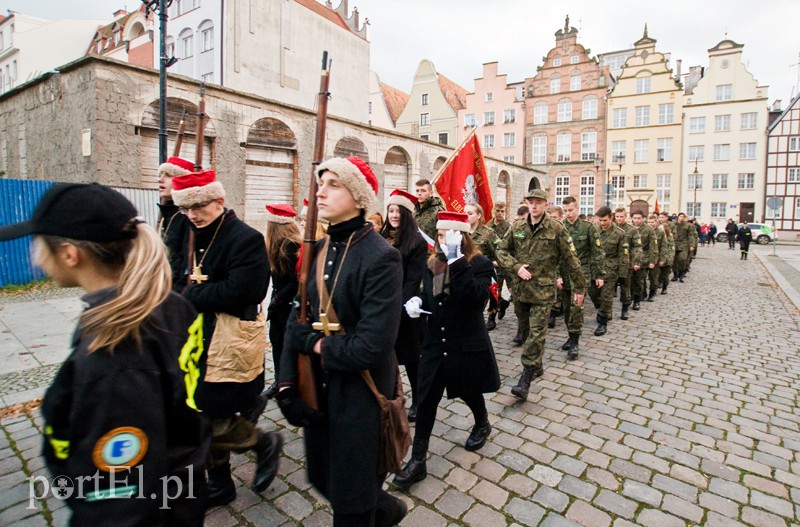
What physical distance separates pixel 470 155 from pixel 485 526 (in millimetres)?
4528

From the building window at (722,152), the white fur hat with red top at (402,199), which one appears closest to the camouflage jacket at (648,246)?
the white fur hat with red top at (402,199)

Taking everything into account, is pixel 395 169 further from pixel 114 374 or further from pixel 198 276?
pixel 114 374

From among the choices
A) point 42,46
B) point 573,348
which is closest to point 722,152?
point 573,348

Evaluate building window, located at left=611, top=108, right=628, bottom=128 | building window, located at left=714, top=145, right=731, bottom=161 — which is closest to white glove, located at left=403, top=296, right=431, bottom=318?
building window, located at left=611, top=108, right=628, bottom=128

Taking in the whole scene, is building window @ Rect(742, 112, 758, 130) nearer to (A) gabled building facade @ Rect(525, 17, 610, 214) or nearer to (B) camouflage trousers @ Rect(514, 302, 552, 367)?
(A) gabled building facade @ Rect(525, 17, 610, 214)

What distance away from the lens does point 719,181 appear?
42.1 metres

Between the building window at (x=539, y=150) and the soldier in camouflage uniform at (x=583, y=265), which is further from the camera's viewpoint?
the building window at (x=539, y=150)

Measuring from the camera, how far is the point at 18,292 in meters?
9.31

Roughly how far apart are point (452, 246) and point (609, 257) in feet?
20.0

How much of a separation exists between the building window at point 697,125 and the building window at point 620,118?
224 inches

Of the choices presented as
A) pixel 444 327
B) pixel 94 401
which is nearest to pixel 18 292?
pixel 444 327

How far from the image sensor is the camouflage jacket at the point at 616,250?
27.4 ft

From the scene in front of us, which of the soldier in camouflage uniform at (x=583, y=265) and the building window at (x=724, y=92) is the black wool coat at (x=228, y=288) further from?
the building window at (x=724, y=92)

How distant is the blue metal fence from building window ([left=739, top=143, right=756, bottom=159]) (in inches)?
1988
